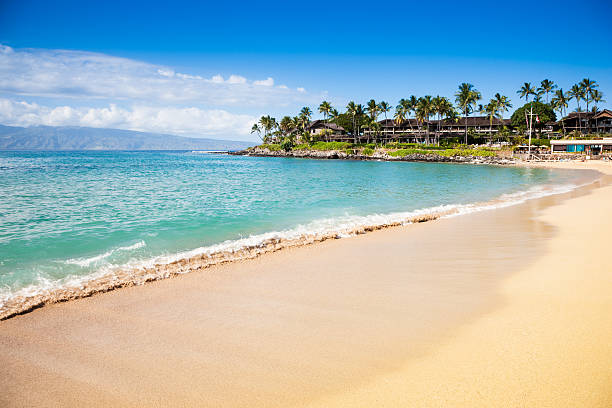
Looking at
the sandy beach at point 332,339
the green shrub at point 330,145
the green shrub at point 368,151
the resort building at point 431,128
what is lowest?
the sandy beach at point 332,339

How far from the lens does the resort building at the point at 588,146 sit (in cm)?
6175

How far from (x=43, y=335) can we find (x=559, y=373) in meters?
6.49

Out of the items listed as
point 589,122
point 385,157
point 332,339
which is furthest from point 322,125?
point 332,339

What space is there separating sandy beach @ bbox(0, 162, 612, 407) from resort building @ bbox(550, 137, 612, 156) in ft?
242

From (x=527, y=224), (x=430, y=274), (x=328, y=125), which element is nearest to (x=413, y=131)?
(x=328, y=125)

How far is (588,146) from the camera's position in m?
63.8

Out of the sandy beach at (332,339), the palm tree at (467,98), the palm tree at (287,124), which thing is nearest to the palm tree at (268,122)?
the palm tree at (287,124)

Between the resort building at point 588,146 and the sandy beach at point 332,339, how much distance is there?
73872 mm

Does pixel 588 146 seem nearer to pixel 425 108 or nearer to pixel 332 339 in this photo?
pixel 425 108

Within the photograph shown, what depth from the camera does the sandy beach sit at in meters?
3.34

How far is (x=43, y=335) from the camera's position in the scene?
4.59 metres

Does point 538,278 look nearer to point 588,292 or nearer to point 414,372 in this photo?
point 588,292

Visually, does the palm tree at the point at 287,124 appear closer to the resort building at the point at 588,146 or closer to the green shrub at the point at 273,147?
the green shrub at the point at 273,147

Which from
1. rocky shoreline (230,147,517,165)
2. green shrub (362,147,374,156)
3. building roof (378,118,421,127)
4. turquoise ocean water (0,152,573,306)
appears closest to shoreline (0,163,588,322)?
turquoise ocean water (0,152,573,306)
